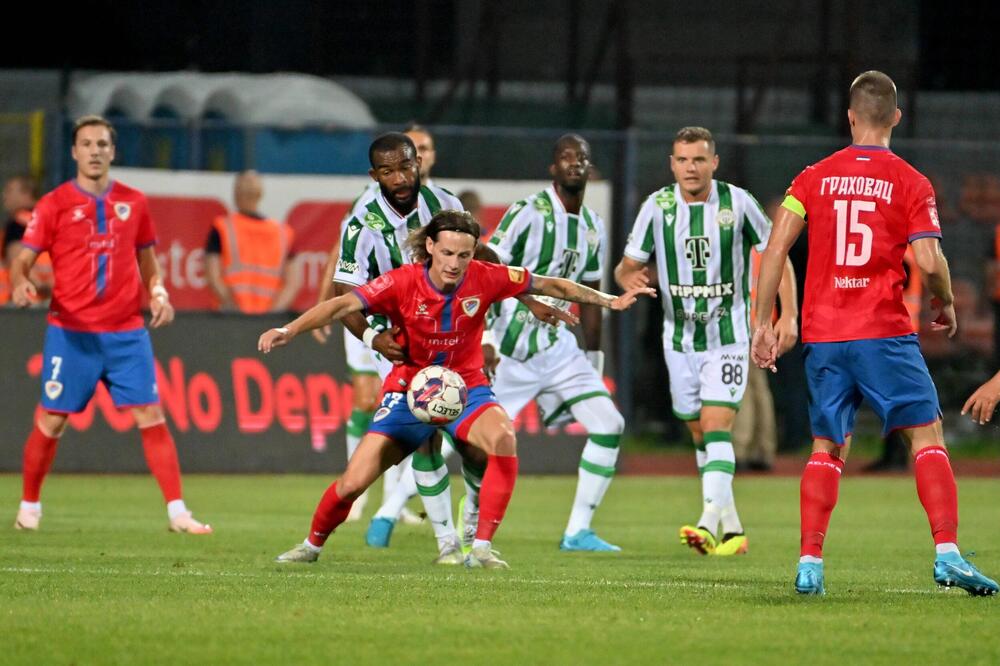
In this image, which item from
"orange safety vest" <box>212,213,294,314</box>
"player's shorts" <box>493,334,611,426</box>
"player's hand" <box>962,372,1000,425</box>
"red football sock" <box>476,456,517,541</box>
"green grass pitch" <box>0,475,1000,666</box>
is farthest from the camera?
"orange safety vest" <box>212,213,294,314</box>

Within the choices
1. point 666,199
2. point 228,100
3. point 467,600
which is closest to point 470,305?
point 467,600

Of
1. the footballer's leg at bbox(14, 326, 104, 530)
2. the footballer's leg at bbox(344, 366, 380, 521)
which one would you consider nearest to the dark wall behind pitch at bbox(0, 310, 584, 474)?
the footballer's leg at bbox(344, 366, 380, 521)

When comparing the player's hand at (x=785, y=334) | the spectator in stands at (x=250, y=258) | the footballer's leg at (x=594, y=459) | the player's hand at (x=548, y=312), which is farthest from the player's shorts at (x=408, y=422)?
the spectator in stands at (x=250, y=258)

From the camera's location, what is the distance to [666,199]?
11.1 meters

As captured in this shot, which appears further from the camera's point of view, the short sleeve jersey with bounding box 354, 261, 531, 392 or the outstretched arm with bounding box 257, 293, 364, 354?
the short sleeve jersey with bounding box 354, 261, 531, 392

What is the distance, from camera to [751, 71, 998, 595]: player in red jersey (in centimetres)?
804

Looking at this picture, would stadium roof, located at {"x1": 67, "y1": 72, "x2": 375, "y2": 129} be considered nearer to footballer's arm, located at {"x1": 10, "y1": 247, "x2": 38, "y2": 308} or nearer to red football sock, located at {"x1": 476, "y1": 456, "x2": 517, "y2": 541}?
footballer's arm, located at {"x1": 10, "y1": 247, "x2": 38, "y2": 308}

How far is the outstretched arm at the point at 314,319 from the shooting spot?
8.77 meters

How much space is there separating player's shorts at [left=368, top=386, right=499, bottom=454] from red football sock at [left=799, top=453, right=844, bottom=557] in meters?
1.89

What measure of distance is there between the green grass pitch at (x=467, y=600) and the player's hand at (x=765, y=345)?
3.30 feet

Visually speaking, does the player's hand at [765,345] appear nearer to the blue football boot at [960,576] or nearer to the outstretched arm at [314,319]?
the blue football boot at [960,576]

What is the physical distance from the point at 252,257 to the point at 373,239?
333 inches

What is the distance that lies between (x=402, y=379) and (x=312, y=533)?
894 millimetres

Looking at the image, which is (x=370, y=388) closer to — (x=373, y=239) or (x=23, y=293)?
(x=23, y=293)
